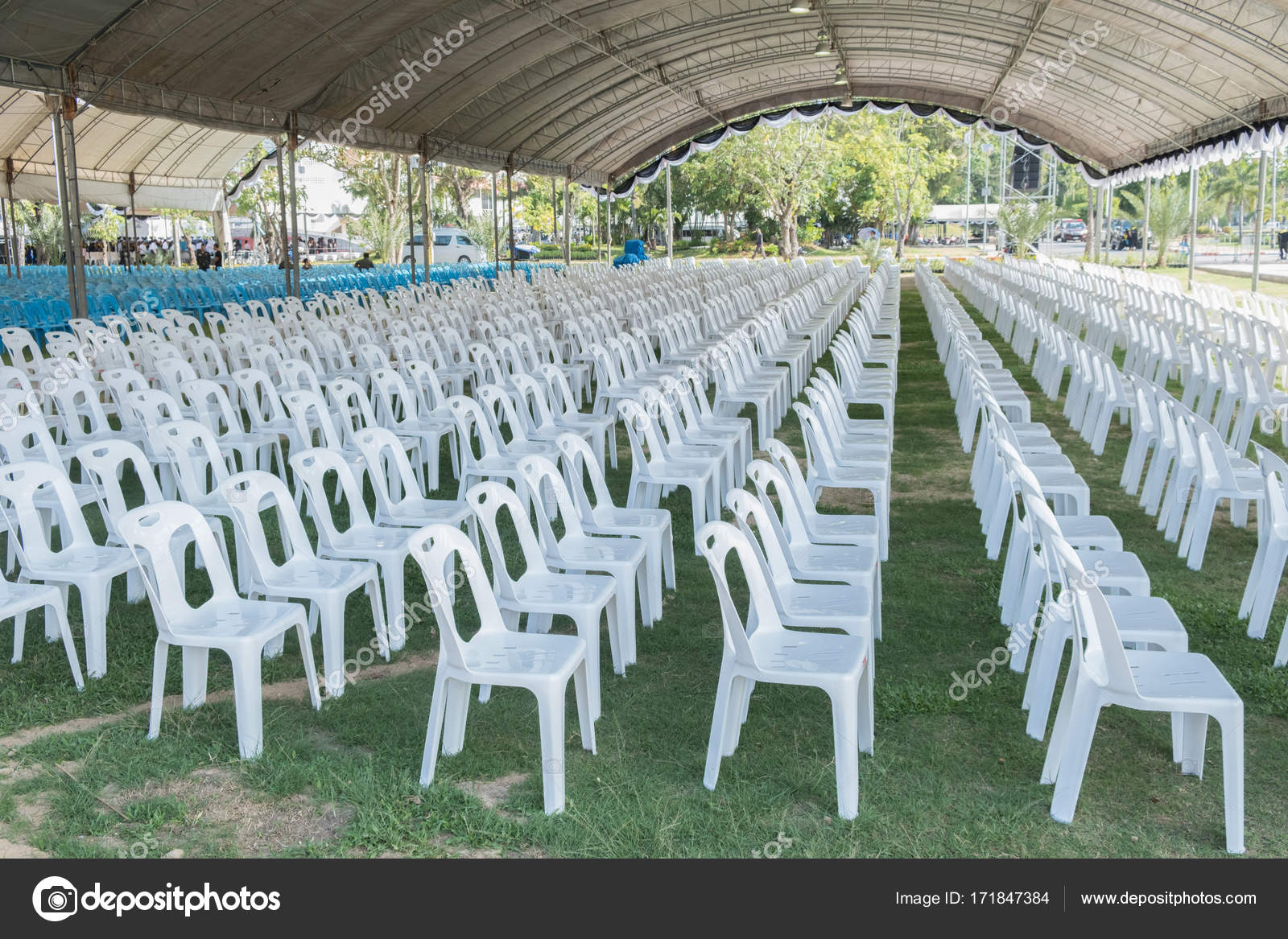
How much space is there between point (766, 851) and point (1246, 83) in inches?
760

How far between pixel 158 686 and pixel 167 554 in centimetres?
48

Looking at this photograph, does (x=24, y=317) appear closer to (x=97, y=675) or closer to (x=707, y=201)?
(x=97, y=675)

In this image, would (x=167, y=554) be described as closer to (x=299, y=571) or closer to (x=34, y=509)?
(x=299, y=571)

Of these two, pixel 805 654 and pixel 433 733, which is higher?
pixel 805 654

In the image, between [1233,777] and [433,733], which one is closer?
[1233,777]

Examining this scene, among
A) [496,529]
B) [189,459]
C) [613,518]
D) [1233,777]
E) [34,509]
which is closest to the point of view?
[1233,777]

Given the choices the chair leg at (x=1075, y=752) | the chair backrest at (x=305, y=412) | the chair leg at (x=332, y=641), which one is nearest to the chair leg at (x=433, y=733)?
the chair leg at (x=332, y=641)

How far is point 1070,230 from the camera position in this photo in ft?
222

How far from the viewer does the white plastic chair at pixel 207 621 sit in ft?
11.9

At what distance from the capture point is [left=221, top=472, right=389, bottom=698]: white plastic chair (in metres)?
4.10

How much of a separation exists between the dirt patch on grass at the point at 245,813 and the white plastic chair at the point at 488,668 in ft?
1.12

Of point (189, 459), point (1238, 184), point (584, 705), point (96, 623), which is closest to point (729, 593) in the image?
point (584, 705)

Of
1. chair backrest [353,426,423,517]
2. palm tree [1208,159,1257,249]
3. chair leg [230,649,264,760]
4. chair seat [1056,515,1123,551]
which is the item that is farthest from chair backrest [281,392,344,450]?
palm tree [1208,159,1257,249]

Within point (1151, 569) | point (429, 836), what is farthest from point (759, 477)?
point (1151, 569)
